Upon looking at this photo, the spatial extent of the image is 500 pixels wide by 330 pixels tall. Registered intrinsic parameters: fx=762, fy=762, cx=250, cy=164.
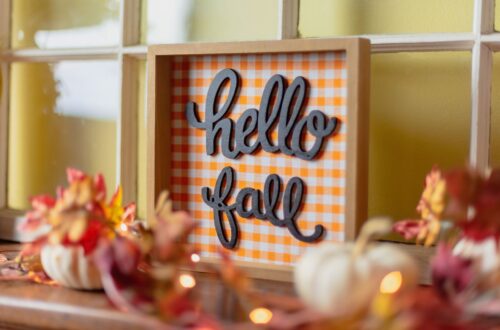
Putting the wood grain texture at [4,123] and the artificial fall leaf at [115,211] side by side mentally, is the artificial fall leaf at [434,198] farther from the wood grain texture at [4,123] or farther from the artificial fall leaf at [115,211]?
the wood grain texture at [4,123]

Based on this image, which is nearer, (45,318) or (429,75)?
(45,318)

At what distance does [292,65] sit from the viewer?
3.46 feet

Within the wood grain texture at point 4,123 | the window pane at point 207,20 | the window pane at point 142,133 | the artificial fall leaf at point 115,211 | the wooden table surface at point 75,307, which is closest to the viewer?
the wooden table surface at point 75,307

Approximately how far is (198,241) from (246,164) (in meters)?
0.14

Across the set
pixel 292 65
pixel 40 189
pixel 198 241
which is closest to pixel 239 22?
pixel 292 65

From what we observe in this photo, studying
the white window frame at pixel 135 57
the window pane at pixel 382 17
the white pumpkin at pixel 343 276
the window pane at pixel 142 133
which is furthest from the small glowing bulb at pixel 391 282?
the window pane at pixel 142 133

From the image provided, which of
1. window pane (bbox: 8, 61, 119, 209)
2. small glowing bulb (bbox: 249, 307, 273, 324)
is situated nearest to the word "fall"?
small glowing bulb (bbox: 249, 307, 273, 324)

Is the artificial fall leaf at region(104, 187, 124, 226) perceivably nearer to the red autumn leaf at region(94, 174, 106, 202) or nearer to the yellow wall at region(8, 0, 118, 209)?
the red autumn leaf at region(94, 174, 106, 202)

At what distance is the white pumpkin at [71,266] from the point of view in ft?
3.13

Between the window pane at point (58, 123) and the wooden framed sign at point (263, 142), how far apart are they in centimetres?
30

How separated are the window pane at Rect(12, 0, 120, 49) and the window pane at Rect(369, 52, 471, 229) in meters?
0.52

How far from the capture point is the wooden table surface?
2.83ft

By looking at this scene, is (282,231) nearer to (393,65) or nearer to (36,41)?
(393,65)

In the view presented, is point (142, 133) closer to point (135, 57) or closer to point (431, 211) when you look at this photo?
point (135, 57)
